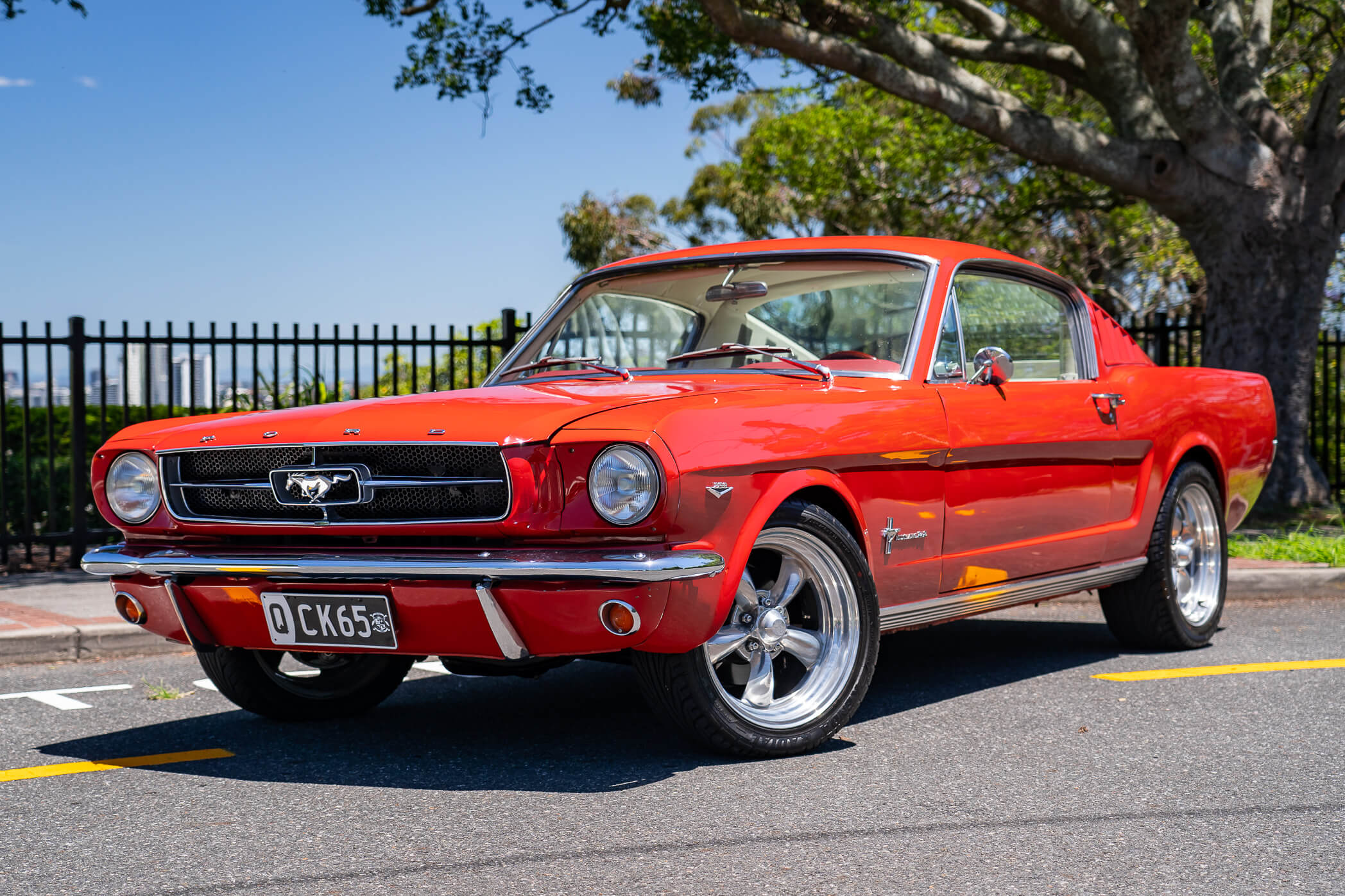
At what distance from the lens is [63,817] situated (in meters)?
3.77

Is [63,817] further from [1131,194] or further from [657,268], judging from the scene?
[1131,194]

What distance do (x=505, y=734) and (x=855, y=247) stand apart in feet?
7.29

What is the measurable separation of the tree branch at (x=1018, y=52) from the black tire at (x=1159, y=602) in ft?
24.0

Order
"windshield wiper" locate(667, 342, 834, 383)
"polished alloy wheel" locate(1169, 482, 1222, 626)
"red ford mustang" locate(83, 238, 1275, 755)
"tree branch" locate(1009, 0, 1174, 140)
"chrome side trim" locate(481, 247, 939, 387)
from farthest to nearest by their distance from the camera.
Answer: "tree branch" locate(1009, 0, 1174, 140), "polished alloy wheel" locate(1169, 482, 1222, 626), "chrome side trim" locate(481, 247, 939, 387), "windshield wiper" locate(667, 342, 834, 383), "red ford mustang" locate(83, 238, 1275, 755)

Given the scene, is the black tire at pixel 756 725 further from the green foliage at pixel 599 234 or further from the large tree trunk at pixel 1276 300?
the green foliage at pixel 599 234

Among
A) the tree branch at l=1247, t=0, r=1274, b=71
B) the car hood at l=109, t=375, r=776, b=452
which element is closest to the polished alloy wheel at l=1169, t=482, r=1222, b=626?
the car hood at l=109, t=375, r=776, b=452

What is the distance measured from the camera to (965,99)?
11.7 metres

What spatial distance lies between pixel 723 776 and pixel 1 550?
771 centimetres

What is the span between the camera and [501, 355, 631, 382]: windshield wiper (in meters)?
5.10

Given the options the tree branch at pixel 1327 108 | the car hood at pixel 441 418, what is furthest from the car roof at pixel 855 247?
the tree branch at pixel 1327 108

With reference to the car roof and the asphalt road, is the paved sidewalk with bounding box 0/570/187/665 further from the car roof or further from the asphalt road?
the car roof

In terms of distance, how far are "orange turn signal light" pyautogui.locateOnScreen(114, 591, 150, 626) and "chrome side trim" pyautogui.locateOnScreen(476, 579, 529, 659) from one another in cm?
130

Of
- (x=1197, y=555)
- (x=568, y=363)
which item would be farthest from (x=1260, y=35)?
(x=568, y=363)

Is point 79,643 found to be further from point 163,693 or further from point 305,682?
point 305,682
